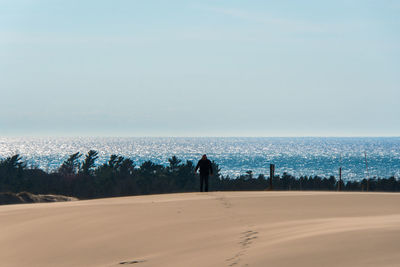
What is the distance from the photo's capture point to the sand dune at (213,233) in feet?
32.2

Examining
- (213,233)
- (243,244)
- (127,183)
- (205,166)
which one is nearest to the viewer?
(243,244)

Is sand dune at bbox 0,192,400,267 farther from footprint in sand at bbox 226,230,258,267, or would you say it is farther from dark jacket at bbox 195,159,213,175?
dark jacket at bbox 195,159,213,175

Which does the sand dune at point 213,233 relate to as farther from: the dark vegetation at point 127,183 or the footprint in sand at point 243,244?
the dark vegetation at point 127,183

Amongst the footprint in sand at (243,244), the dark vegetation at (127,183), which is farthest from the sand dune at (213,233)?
the dark vegetation at (127,183)

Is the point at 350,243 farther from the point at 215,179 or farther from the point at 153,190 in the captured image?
the point at 215,179

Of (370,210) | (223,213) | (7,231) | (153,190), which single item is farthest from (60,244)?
(153,190)

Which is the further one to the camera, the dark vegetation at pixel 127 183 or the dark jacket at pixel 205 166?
the dark vegetation at pixel 127 183

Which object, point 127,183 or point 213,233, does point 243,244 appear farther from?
point 127,183

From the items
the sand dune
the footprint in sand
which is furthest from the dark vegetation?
the footprint in sand

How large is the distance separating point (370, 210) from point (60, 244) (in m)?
7.28

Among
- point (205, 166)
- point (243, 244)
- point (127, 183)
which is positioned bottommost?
point (243, 244)

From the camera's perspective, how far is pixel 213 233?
13.2 meters

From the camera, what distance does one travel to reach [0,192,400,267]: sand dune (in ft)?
32.2

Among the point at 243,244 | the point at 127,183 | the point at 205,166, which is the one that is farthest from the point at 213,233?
the point at 127,183
